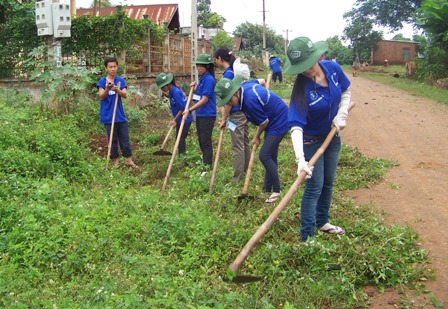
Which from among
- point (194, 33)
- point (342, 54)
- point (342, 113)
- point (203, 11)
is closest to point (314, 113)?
point (342, 113)

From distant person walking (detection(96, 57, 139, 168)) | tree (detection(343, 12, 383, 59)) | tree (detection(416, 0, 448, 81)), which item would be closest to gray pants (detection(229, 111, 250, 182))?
distant person walking (detection(96, 57, 139, 168))

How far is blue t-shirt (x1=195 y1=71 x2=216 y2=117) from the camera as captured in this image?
624 cm

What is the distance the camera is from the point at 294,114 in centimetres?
361

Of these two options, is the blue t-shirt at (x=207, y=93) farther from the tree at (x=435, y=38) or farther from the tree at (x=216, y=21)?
the tree at (x=216, y=21)

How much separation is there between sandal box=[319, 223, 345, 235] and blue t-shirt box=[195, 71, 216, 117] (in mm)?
2712

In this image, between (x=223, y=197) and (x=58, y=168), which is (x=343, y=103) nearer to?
(x=223, y=197)

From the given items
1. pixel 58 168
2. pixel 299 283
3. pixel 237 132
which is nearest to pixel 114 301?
pixel 299 283

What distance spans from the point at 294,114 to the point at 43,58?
7.51 meters

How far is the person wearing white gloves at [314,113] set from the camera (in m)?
3.55

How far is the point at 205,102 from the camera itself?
20.4ft

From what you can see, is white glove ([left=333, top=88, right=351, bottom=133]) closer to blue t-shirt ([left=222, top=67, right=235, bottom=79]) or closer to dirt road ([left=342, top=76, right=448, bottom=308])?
dirt road ([left=342, top=76, right=448, bottom=308])

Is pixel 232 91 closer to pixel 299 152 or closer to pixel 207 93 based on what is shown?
pixel 207 93

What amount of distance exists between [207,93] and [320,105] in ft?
9.10

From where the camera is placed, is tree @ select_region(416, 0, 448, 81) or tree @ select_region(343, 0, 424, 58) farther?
tree @ select_region(343, 0, 424, 58)
